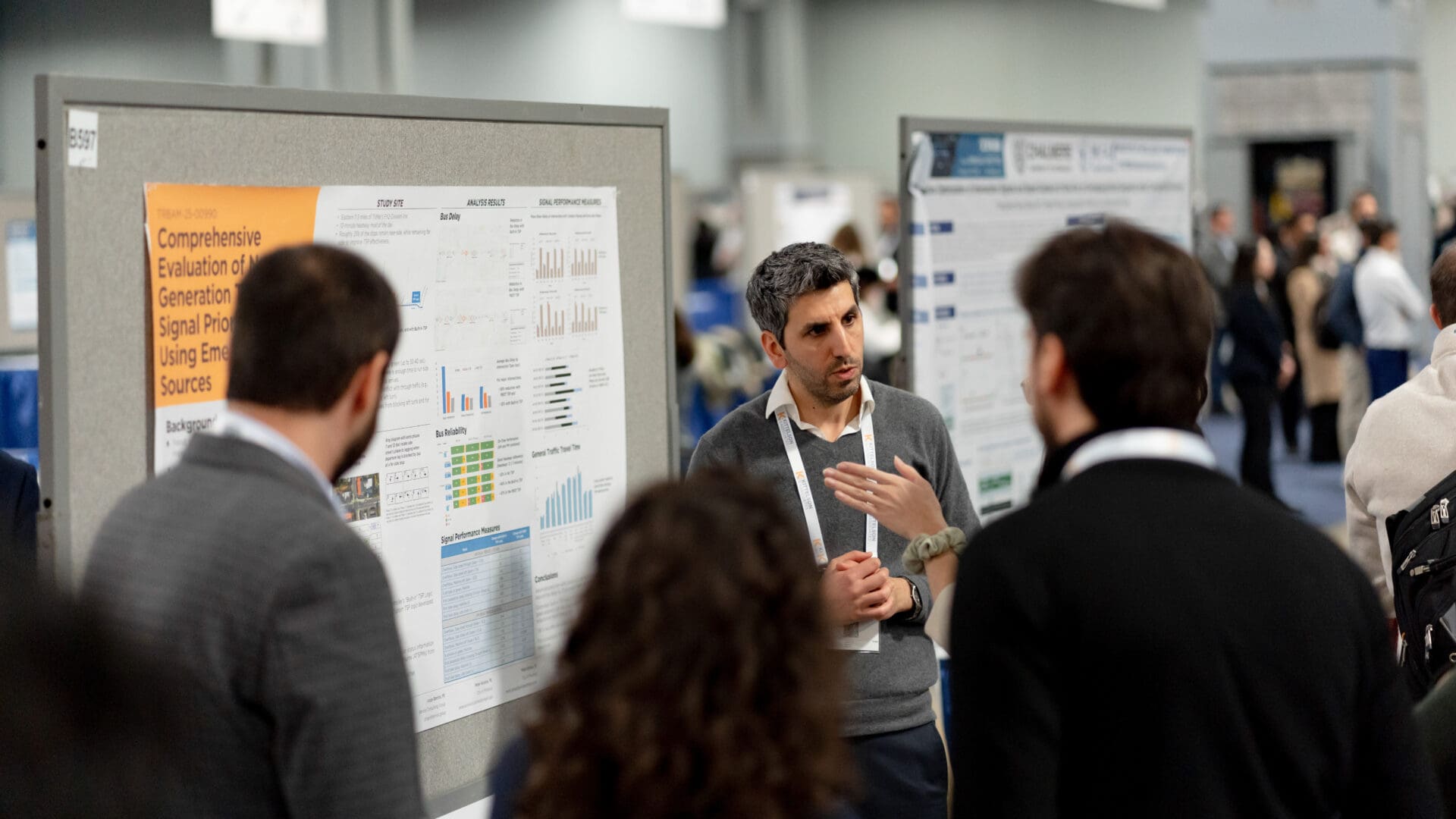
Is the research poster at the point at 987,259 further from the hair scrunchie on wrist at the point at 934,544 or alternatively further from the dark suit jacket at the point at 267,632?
the dark suit jacket at the point at 267,632

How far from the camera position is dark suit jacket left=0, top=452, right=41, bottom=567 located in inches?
89.3

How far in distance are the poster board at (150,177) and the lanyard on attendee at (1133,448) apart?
707 millimetres

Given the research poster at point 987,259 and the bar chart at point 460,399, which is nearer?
the bar chart at point 460,399

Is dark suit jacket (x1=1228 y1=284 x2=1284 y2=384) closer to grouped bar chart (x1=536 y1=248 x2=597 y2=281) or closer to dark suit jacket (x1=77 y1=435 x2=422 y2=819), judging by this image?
grouped bar chart (x1=536 y1=248 x2=597 y2=281)

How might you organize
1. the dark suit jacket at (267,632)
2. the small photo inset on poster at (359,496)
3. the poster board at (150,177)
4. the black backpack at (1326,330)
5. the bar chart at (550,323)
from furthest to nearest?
1. the black backpack at (1326,330)
2. the bar chart at (550,323)
3. the small photo inset on poster at (359,496)
4. the poster board at (150,177)
5. the dark suit jacket at (267,632)

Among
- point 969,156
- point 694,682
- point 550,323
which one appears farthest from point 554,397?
point 969,156

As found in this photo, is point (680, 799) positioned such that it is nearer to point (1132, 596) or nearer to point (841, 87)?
point (1132, 596)

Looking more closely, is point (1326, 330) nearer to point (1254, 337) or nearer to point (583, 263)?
point (1254, 337)

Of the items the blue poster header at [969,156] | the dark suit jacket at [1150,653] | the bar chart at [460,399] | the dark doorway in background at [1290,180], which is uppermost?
the dark doorway in background at [1290,180]

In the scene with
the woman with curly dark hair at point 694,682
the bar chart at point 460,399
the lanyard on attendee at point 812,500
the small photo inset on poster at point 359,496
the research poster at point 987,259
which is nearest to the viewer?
the woman with curly dark hair at point 694,682

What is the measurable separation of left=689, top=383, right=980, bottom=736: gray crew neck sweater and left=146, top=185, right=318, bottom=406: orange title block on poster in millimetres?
812

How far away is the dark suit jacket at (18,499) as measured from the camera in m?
2.27

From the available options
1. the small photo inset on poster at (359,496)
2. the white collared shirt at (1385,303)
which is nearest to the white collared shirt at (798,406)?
the small photo inset on poster at (359,496)

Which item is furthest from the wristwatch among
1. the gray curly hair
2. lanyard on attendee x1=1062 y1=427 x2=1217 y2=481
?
lanyard on attendee x1=1062 y1=427 x2=1217 y2=481
